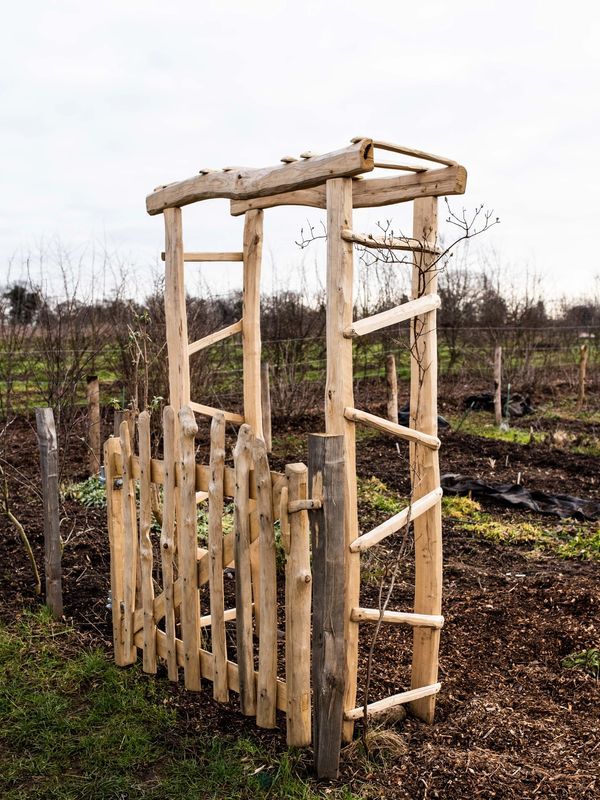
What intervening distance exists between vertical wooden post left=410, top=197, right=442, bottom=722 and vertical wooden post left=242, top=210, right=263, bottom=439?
3.72 feet

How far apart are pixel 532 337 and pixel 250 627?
57.0 ft

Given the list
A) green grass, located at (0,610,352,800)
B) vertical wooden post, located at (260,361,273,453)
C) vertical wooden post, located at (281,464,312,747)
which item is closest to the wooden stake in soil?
green grass, located at (0,610,352,800)

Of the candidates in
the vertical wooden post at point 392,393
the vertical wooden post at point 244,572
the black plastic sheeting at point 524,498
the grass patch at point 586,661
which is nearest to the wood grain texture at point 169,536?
the vertical wooden post at point 244,572

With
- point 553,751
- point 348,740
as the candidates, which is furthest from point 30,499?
point 553,751

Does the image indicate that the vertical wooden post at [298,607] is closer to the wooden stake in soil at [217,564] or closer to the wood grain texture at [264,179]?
the wooden stake in soil at [217,564]

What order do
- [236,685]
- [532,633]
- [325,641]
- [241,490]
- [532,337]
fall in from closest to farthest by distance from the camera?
[325,641]
[241,490]
[236,685]
[532,633]
[532,337]

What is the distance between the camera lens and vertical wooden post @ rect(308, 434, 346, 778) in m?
2.68

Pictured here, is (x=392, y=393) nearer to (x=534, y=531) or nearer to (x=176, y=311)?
(x=534, y=531)

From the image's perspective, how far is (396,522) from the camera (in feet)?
10.3

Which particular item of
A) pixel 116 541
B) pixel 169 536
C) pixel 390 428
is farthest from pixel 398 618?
pixel 116 541

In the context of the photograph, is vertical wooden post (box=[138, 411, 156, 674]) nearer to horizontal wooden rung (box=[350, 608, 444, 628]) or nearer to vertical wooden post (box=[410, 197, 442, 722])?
horizontal wooden rung (box=[350, 608, 444, 628])

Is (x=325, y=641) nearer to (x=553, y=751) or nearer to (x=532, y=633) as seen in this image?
(x=553, y=751)

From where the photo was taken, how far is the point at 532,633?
14.1 ft

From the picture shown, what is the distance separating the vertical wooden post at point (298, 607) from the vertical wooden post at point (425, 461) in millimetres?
693
